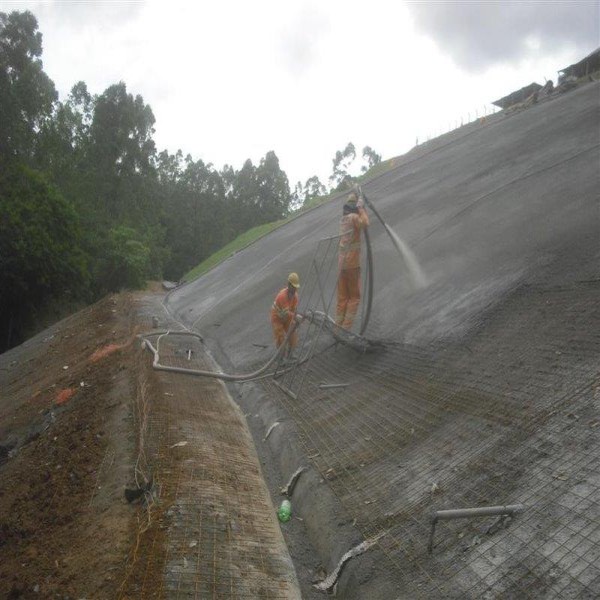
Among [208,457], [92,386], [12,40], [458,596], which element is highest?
[12,40]

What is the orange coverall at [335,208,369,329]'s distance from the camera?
7934 mm

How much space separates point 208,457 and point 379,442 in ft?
5.70

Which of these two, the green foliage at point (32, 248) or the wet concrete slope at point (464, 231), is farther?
the green foliage at point (32, 248)

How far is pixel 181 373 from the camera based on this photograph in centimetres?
877

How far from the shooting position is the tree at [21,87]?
2995 cm

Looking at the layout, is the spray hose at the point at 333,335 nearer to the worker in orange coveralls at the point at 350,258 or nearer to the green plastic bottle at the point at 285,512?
the worker in orange coveralls at the point at 350,258

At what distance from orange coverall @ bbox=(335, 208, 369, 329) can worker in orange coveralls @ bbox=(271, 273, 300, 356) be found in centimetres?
77

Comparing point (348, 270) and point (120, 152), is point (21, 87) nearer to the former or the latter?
point (120, 152)

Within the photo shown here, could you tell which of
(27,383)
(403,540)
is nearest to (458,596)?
(403,540)

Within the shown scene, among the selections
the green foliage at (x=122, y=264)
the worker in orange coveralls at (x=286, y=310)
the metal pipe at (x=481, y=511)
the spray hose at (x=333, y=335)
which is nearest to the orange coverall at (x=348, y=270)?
the spray hose at (x=333, y=335)

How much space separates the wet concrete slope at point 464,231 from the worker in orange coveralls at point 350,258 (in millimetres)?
472

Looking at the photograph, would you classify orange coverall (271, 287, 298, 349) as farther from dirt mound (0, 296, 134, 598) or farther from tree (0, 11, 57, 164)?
tree (0, 11, 57, 164)

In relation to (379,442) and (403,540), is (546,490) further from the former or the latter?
(379,442)

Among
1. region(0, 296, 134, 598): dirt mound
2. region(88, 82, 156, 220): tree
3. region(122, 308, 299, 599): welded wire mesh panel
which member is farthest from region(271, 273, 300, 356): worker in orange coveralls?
region(88, 82, 156, 220): tree
